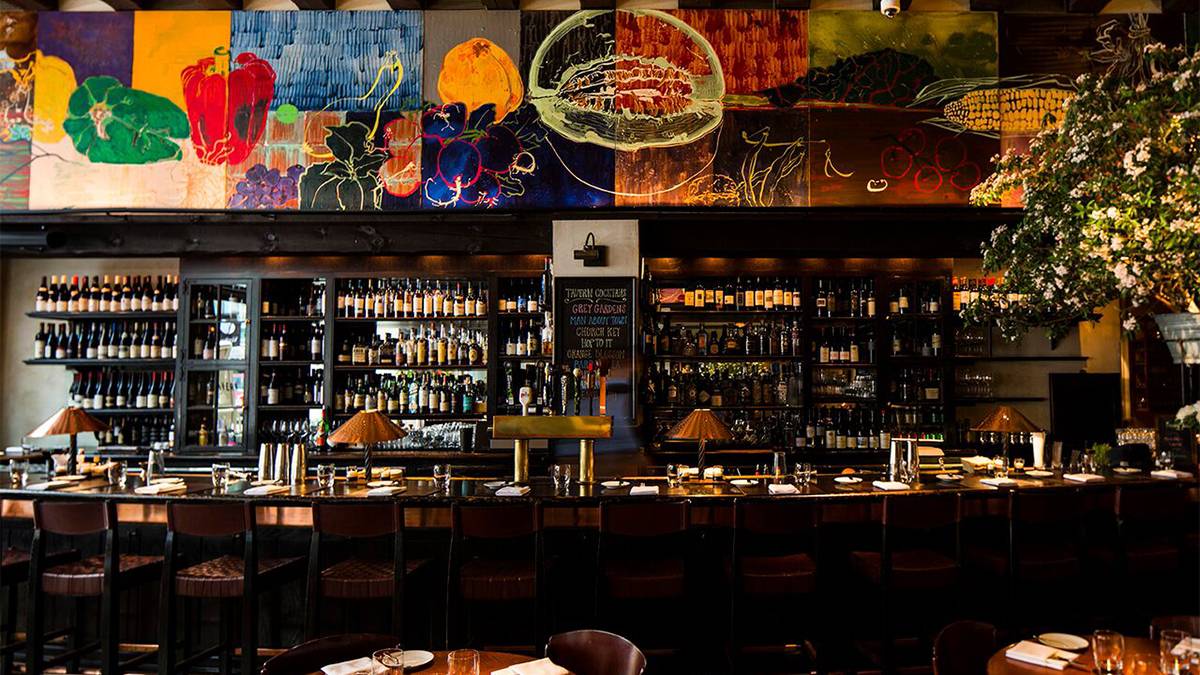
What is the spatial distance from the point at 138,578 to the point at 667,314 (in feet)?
14.6

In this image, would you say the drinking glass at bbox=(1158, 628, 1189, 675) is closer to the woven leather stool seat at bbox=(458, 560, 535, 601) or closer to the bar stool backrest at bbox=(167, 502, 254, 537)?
the woven leather stool seat at bbox=(458, 560, 535, 601)

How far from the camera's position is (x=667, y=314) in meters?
6.84

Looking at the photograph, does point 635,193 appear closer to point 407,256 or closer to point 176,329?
point 407,256

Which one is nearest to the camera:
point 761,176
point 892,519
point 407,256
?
point 892,519

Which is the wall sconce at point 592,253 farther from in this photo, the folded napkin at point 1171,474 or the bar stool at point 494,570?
the folded napkin at point 1171,474

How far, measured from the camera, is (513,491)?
13.8ft

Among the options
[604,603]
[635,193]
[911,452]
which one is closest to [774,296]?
[635,193]

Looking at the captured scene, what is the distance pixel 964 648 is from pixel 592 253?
4.20 meters

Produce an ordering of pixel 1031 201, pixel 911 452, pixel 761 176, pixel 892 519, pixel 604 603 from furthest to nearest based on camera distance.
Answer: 1. pixel 761 176
2. pixel 911 452
3. pixel 604 603
4. pixel 892 519
5. pixel 1031 201

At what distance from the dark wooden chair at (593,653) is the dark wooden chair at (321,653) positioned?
1.88 feet

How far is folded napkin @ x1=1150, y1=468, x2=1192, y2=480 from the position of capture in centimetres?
478

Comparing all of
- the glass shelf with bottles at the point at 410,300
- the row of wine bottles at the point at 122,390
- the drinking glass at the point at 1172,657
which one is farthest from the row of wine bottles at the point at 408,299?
the drinking glass at the point at 1172,657

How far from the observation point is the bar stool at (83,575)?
3848 millimetres

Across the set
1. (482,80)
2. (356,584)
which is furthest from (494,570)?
(482,80)
